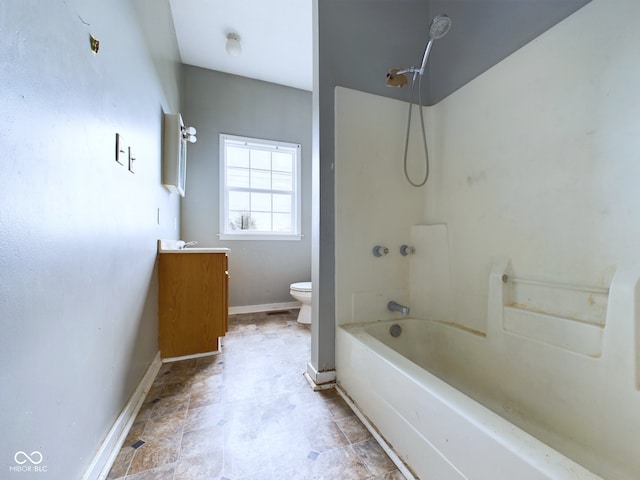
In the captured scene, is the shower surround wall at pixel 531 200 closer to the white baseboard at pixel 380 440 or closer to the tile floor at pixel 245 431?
the white baseboard at pixel 380 440

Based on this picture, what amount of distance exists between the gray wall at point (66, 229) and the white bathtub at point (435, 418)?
105 centimetres

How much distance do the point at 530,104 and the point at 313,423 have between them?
1818 millimetres

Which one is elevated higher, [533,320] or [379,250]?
[379,250]

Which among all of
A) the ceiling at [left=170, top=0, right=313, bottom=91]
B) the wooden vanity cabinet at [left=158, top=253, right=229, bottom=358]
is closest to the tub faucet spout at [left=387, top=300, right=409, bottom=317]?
the wooden vanity cabinet at [left=158, top=253, right=229, bottom=358]

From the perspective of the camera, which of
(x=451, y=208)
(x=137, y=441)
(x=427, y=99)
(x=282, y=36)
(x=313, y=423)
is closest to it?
(x=137, y=441)

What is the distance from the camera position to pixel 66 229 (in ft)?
2.37

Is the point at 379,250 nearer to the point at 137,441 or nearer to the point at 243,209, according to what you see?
the point at 137,441

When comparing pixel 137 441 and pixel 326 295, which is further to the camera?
pixel 326 295

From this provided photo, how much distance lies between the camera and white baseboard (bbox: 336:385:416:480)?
3.00 ft

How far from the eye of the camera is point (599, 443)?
90cm

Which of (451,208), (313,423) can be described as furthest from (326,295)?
(451,208)

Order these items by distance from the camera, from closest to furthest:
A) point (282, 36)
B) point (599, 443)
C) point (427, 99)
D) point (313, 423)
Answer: point (599, 443), point (313, 423), point (427, 99), point (282, 36)

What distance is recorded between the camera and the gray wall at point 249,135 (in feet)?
9.23

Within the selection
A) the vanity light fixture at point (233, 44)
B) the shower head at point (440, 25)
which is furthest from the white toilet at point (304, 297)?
the vanity light fixture at point (233, 44)
